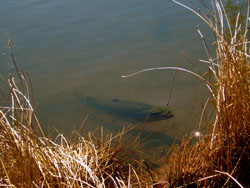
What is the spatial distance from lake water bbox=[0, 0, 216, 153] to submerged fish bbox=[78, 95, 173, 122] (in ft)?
0.25

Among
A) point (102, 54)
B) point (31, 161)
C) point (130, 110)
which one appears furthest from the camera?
point (102, 54)

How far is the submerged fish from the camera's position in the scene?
12.4 feet

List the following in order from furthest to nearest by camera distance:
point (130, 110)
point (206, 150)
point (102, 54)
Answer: point (102, 54)
point (130, 110)
point (206, 150)

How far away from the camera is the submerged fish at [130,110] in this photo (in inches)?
149

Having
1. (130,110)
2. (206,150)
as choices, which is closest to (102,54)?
(130,110)

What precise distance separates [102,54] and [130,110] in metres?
1.50

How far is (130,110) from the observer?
3887mm

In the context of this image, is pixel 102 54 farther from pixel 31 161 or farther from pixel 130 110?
pixel 31 161

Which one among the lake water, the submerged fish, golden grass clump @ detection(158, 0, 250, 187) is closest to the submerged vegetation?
golden grass clump @ detection(158, 0, 250, 187)

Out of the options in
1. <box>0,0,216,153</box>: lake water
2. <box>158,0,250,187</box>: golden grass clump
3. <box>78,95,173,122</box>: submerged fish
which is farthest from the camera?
<box>0,0,216,153</box>: lake water

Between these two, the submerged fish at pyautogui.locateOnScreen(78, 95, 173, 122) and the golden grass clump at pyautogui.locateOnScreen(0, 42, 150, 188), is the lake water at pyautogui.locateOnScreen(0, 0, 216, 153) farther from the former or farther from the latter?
the golden grass clump at pyautogui.locateOnScreen(0, 42, 150, 188)

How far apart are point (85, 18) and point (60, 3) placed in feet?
3.29

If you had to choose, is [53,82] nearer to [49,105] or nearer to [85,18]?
[49,105]

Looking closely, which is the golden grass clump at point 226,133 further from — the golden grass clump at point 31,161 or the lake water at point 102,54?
the lake water at point 102,54
